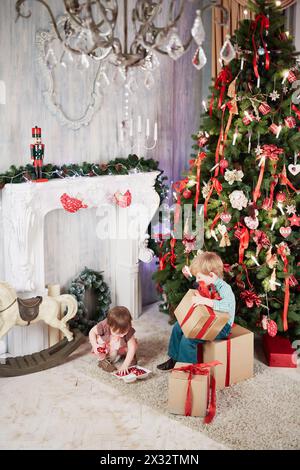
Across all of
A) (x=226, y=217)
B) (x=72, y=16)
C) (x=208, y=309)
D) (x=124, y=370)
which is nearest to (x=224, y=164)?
(x=226, y=217)

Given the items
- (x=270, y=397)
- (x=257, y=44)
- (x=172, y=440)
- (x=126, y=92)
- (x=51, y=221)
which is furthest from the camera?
(x=126, y=92)

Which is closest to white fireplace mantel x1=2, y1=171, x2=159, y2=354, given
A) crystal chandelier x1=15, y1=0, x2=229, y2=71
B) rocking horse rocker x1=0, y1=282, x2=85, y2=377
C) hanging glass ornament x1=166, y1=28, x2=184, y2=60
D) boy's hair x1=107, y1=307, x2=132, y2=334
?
rocking horse rocker x1=0, y1=282, x2=85, y2=377

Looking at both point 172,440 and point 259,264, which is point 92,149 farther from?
point 172,440

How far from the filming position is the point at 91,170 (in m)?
4.21

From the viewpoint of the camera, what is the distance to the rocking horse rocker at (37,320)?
3.71 metres

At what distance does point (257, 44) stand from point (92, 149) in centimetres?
145

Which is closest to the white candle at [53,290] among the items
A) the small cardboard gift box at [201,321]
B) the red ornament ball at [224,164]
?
the small cardboard gift box at [201,321]

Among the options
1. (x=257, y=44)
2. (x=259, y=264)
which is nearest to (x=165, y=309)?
(x=259, y=264)

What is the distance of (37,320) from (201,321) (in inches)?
46.6

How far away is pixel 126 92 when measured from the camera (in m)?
4.58

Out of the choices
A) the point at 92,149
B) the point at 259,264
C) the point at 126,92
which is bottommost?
the point at 259,264

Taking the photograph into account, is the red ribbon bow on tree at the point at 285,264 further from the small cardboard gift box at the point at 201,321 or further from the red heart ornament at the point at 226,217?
the small cardboard gift box at the point at 201,321

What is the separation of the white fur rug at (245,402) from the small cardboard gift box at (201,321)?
39 centimetres

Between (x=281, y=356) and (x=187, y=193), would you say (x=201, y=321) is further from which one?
(x=187, y=193)
